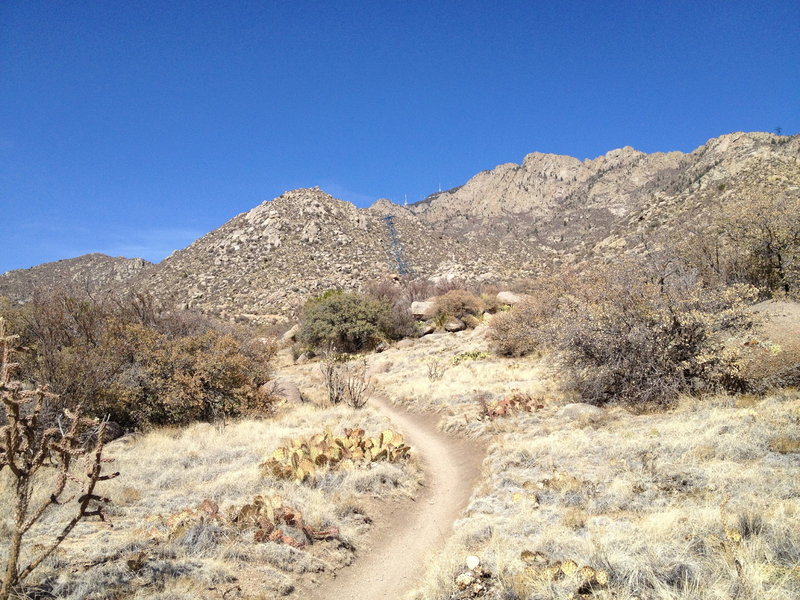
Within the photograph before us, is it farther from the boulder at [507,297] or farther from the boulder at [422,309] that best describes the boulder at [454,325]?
the boulder at [507,297]

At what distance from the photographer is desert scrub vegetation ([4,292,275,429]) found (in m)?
11.9

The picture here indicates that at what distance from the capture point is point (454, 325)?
30.2 metres

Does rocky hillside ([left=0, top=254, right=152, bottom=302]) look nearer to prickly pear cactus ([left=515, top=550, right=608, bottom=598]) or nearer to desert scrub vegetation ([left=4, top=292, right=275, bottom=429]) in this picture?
desert scrub vegetation ([left=4, top=292, right=275, bottom=429])

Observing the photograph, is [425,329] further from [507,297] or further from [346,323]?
[507,297]

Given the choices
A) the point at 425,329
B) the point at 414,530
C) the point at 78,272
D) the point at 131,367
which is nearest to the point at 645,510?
the point at 414,530

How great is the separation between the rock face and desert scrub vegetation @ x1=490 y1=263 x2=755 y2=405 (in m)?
15.5

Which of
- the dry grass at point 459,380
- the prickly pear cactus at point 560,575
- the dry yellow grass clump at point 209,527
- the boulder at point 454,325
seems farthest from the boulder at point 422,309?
the prickly pear cactus at point 560,575

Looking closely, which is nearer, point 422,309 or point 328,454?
point 328,454

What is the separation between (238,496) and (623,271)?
11645mm

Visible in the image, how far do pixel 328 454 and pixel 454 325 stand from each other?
21.9 metres

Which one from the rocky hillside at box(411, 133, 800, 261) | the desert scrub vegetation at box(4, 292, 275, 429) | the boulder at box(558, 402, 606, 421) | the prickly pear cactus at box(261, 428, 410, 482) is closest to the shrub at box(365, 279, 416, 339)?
the desert scrub vegetation at box(4, 292, 275, 429)

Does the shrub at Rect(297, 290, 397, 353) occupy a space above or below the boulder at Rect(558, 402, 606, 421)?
above

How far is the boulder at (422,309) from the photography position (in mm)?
32575

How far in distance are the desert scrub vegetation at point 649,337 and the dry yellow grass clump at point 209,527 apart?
589cm
